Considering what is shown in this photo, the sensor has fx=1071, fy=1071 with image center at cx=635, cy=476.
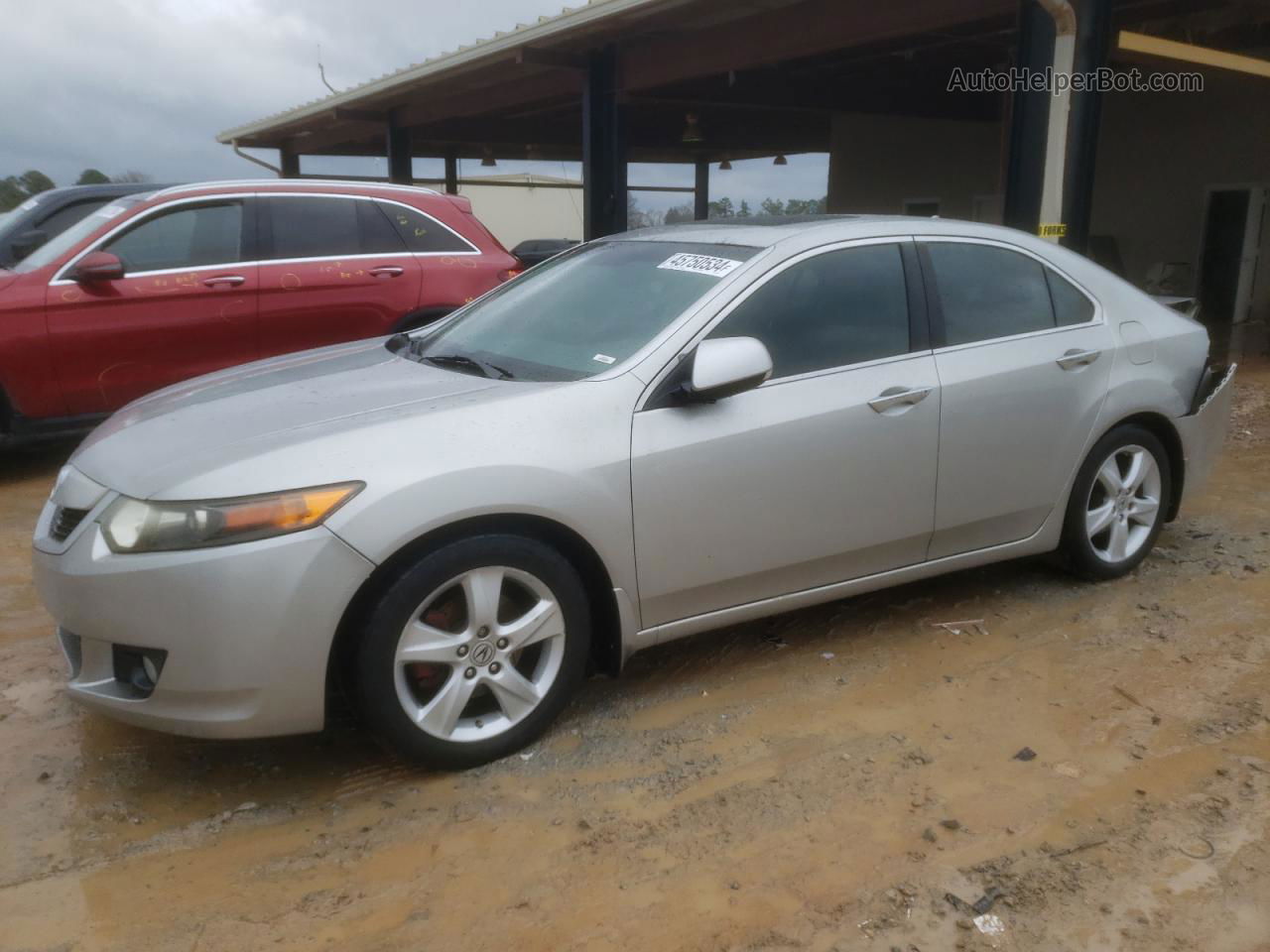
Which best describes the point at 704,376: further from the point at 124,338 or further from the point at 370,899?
the point at 124,338

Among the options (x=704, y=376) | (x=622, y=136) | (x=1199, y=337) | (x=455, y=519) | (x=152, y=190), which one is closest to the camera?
(x=455, y=519)

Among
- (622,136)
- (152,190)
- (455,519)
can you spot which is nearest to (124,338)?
(152,190)

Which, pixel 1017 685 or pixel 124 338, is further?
pixel 124 338

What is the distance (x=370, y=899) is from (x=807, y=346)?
2.14 m

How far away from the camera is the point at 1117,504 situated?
442 cm

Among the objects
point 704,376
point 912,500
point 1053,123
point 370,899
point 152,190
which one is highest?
point 1053,123

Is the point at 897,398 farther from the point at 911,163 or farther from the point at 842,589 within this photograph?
the point at 911,163

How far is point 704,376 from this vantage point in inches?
124

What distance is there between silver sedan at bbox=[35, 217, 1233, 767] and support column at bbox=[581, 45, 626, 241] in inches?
316

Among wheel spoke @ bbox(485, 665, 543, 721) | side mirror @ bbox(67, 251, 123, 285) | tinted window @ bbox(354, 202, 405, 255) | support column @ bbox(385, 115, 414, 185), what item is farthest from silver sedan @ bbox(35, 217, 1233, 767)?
support column @ bbox(385, 115, 414, 185)

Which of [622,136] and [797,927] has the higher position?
[622,136]

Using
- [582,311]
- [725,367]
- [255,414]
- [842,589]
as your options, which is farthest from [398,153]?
[725,367]

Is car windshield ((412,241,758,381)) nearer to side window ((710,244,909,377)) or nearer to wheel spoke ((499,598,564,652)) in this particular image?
side window ((710,244,909,377))

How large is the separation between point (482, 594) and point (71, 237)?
4.98 meters
